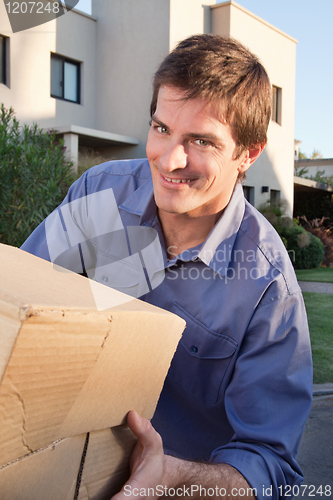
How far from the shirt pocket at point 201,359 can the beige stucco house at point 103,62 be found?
9798mm

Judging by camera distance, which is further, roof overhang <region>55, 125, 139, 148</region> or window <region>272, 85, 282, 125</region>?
window <region>272, 85, 282, 125</region>

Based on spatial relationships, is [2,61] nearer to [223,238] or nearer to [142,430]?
[223,238]

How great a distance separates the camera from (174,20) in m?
12.1

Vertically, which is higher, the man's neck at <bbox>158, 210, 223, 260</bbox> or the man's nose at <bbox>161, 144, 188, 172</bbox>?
the man's nose at <bbox>161, 144, 188, 172</bbox>

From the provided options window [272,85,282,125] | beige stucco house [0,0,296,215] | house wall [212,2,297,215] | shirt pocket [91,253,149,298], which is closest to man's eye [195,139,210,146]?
shirt pocket [91,253,149,298]

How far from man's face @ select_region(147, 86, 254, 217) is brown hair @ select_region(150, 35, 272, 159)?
0.04 metres

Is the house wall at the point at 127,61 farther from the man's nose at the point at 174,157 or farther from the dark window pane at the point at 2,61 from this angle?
the man's nose at the point at 174,157

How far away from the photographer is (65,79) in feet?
41.3

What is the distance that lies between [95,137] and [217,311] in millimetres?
10756

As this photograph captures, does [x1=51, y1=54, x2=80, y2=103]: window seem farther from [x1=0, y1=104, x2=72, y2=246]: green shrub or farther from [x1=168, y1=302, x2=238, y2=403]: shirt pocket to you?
[x1=168, y1=302, x2=238, y2=403]: shirt pocket

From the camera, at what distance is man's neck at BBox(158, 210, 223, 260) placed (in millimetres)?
1880

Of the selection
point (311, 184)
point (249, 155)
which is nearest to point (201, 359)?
point (249, 155)

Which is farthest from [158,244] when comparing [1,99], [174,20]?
[174,20]

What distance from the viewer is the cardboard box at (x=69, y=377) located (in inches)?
29.4
